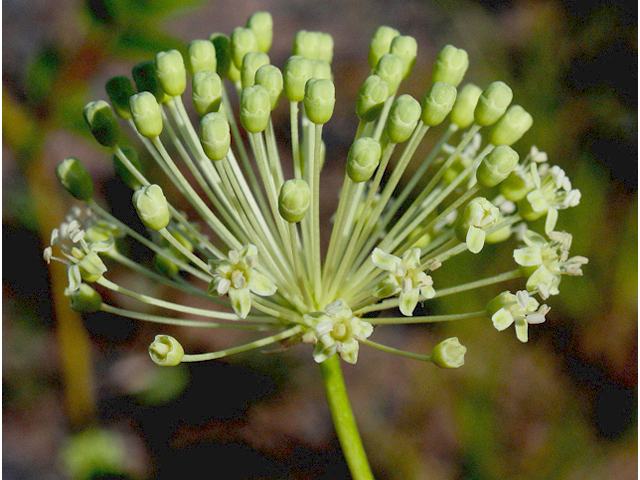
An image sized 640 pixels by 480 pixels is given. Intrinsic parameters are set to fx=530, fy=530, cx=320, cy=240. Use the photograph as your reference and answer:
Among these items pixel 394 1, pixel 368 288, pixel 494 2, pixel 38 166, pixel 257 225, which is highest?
pixel 394 1

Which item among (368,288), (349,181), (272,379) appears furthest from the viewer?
(272,379)

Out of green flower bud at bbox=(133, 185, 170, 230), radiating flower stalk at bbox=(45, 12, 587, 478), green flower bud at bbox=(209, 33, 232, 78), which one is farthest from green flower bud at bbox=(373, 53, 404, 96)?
green flower bud at bbox=(133, 185, 170, 230)

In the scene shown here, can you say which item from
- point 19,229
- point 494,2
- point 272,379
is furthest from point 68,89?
point 494,2

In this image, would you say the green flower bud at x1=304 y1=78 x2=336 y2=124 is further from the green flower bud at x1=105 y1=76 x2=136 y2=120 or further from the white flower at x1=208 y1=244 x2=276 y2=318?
the green flower bud at x1=105 y1=76 x2=136 y2=120

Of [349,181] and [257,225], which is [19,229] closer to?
[257,225]

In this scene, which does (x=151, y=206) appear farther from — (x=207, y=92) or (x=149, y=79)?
(x=149, y=79)

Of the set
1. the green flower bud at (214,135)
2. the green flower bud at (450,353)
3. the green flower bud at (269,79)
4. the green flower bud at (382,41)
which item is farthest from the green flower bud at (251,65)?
the green flower bud at (450,353)

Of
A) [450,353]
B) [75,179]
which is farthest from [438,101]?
[75,179]

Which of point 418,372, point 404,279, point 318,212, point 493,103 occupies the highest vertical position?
point 493,103
